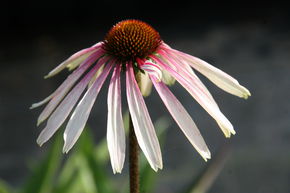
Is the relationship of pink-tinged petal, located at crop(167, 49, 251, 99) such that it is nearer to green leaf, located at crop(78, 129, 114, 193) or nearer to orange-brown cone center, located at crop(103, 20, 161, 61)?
orange-brown cone center, located at crop(103, 20, 161, 61)

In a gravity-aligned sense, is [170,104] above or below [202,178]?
above

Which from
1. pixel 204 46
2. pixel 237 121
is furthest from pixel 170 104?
pixel 204 46

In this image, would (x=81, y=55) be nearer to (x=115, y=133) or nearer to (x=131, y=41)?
(x=131, y=41)

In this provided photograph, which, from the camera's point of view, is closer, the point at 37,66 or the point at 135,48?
the point at 135,48

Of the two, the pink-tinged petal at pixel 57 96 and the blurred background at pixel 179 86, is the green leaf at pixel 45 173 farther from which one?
the pink-tinged petal at pixel 57 96

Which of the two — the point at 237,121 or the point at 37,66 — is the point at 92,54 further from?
the point at 37,66

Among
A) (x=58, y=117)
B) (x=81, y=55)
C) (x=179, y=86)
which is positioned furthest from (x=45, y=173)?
(x=179, y=86)

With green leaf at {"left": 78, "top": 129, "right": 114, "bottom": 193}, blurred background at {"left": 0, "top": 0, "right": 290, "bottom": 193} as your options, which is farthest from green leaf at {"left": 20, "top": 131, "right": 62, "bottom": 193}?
blurred background at {"left": 0, "top": 0, "right": 290, "bottom": 193}

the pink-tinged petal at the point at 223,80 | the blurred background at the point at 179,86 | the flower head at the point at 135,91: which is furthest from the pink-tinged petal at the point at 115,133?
the blurred background at the point at 179,86

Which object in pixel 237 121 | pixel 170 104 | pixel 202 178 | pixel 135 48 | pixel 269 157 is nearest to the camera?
pixel 170 104
